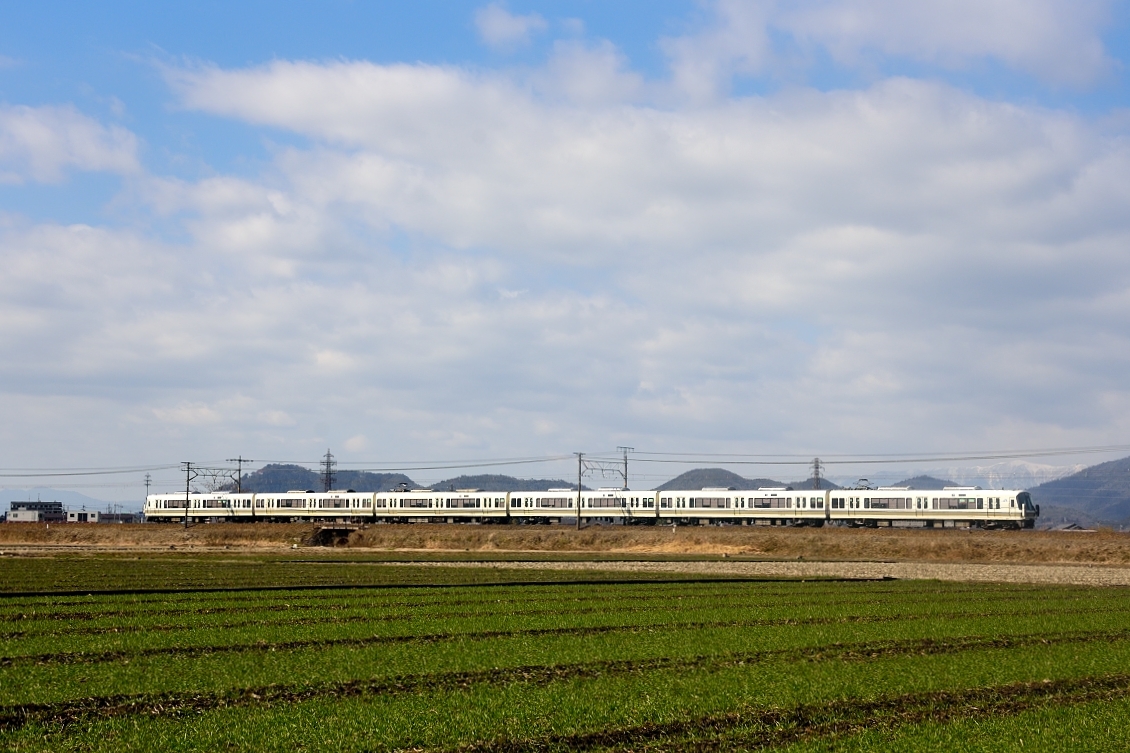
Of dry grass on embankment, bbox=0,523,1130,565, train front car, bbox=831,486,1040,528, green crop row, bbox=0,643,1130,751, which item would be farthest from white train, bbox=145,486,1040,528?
green crop row, bbox=0,643,1130,751

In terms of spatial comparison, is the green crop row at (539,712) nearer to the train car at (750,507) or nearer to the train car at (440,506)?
the train car at (750,507)

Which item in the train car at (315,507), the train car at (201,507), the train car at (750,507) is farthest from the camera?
the train car at (201,507)

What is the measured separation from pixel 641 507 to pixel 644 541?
1869cm

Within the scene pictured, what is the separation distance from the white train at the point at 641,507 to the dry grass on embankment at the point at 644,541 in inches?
409

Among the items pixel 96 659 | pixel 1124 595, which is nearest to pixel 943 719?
pixel 96 659

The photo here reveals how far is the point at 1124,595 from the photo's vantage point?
4612 centimetres

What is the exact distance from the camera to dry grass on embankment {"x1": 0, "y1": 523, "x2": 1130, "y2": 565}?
3433 inches

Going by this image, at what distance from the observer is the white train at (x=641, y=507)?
107938 millimetres

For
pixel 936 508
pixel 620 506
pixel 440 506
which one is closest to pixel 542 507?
pixel 620 506

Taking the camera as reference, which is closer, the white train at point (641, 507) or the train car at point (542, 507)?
the white train at point (641, 507)

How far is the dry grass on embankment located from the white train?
409 inches

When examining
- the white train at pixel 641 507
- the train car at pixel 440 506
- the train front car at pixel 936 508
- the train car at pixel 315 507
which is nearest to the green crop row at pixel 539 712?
the train front car at pixel 936 508

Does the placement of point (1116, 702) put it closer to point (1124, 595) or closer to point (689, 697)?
point (689, 697)

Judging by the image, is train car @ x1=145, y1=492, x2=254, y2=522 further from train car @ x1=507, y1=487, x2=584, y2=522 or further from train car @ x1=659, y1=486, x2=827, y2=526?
train car @ x1=659, y1=486, x2=827, y2=526
